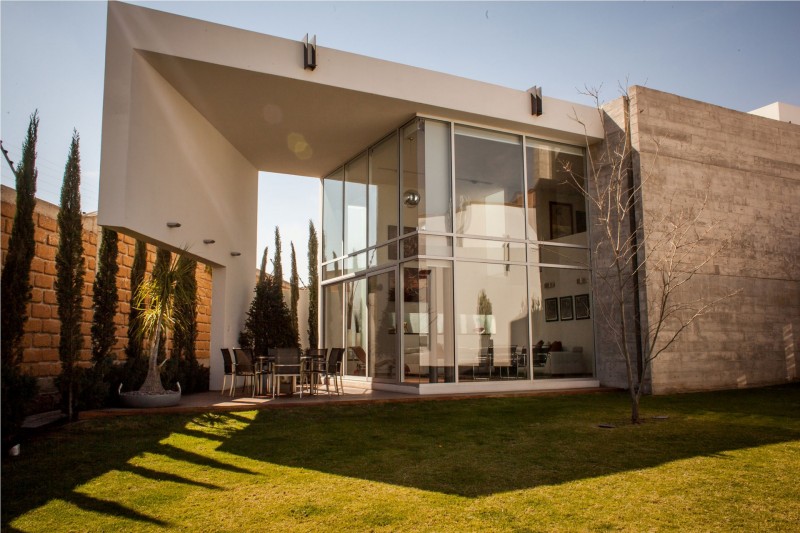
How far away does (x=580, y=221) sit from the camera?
11.5 metres

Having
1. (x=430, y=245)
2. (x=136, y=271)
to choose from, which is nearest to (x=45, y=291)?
(x=136, y=271)

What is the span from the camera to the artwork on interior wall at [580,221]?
11.4 m

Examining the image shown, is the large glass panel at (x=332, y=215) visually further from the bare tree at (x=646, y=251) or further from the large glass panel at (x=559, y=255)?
the bare tree at (x=646, y=251)

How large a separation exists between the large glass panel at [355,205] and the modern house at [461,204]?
57 millimetres

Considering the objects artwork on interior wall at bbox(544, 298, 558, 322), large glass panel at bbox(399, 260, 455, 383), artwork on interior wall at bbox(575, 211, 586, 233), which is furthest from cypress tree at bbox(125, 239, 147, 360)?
artwork on interior wall at bbox(575, 211, 586, 233)

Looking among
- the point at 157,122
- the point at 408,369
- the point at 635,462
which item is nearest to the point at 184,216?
→ the point at 157,122

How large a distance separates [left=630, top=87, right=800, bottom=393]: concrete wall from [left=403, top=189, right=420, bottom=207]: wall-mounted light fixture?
13.3ft

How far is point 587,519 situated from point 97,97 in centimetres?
768

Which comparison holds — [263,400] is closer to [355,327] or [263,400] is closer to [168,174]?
[355,327]

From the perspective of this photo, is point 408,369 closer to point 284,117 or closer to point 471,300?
point 471,300

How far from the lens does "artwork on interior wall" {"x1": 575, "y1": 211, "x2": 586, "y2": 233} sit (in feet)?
37.4

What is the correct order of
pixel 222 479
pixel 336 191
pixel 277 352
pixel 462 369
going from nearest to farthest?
1. pixel 222 479
2. pixel 277 352
3. pixel 462 369
4. pixel 336 191

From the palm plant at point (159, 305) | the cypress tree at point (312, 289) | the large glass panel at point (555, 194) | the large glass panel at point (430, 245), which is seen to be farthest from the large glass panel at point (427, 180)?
the cypress tree at point (312, 289)

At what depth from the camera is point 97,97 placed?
309 inches
